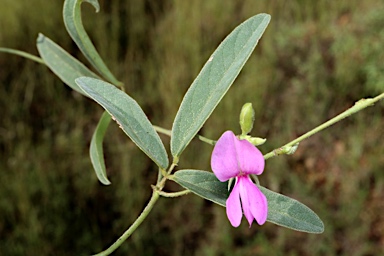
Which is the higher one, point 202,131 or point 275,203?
point 202,131

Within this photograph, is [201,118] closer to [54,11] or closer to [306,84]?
[306,84]

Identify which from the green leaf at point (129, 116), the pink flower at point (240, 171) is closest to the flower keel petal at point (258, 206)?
the pink flower at point (240, 171)

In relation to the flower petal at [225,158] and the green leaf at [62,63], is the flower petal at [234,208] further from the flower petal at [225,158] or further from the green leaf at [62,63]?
the green leaf at [62,63]

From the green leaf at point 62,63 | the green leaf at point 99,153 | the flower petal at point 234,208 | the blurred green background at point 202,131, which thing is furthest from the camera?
the blurred green background at point 202,131

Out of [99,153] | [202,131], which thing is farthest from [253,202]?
[202,131]

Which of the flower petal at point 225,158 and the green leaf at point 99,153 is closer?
the flower petal at point 225,158

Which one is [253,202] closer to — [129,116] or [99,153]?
[129,116]
